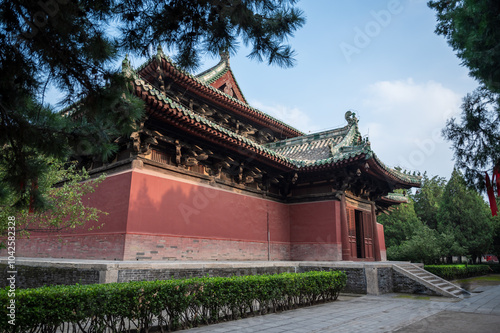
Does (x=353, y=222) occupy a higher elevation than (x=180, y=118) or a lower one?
lower

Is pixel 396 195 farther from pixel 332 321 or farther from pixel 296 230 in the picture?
pixel 332 321

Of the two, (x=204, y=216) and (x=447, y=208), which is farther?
(x=447, y=208)

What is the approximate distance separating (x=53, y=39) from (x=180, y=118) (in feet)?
16.2

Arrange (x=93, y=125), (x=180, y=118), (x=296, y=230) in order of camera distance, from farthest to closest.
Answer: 1. (x=296, y=230)
2. (x=180, y=118)
3. (x=93, y=125)

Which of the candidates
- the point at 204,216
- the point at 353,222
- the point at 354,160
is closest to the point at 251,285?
the point at 204,216

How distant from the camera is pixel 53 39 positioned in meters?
3.33

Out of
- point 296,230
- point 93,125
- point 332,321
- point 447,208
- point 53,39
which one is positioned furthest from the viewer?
point 447,208

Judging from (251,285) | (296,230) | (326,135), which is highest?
(326,135)

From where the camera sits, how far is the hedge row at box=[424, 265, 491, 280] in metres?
Result: 17.4

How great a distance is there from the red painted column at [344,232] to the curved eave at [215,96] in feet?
16.8

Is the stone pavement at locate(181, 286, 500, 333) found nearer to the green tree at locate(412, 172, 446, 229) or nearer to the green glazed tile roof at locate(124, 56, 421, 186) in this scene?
the green glazed tile roof at locate(124, 56, 421, 186)

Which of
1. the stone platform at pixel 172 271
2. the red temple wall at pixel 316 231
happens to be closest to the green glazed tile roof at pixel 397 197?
the red temple wall at pixel 316 231

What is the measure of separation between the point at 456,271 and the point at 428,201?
538 inches

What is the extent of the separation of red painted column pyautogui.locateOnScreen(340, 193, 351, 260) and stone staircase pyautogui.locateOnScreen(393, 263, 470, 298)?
75.8 inches
